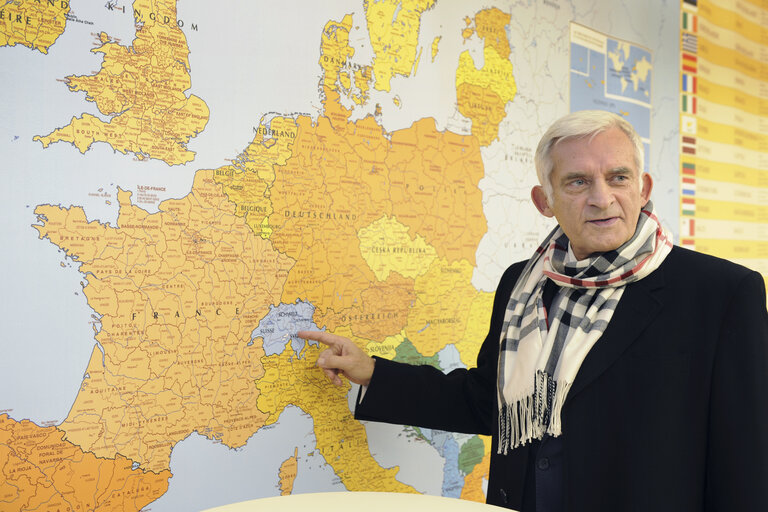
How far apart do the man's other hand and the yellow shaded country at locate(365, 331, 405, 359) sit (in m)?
0.09

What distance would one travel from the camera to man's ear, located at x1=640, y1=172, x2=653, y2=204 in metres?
1.67

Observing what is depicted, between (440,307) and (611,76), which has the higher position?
(611,76)

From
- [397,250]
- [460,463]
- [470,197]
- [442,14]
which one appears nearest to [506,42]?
[442,14]

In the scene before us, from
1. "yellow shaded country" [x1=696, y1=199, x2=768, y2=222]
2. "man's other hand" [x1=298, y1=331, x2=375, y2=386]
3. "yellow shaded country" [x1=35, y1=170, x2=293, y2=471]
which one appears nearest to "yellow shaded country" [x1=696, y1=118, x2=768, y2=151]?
"yellow shaded country" [x1=696, y1=199, x2=768, y2=222]

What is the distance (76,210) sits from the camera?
Answer: 137cm

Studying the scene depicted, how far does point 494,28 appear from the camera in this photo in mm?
2230

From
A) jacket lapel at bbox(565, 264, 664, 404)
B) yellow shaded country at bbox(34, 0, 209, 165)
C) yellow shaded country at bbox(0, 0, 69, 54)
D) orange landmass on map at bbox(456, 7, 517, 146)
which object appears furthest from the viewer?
orange landmass on map at bbox(456, 7, 517, 146)

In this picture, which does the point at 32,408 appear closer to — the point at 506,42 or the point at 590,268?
the point at 590,268

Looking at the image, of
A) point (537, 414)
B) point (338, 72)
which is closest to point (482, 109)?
point (338, 72)

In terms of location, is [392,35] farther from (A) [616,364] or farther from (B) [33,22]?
(A) [616,364]

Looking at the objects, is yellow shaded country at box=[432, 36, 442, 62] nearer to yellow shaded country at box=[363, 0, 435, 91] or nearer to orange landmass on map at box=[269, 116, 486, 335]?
yellow shaded country at box=[363, 0, 435, 91]

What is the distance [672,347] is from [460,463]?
932 mm

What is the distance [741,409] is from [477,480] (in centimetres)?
104

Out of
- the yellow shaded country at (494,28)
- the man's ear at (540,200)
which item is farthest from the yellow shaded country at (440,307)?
the yellow shaded country at (494,28)
